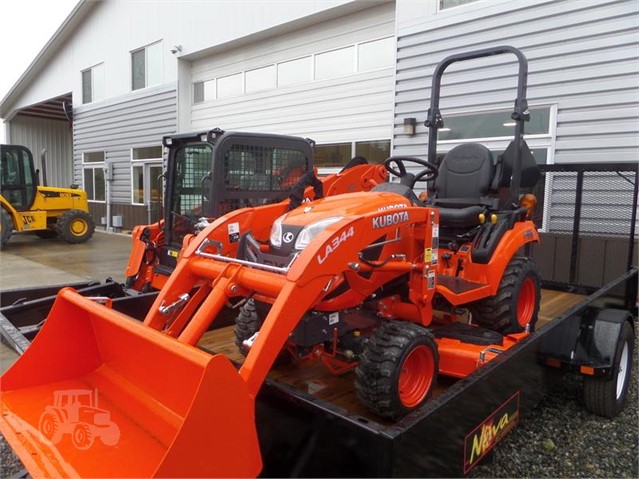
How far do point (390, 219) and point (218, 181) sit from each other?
2681 mm

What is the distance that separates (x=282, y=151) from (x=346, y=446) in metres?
4.06

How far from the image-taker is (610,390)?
11.0 ft

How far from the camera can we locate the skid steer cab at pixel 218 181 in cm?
507

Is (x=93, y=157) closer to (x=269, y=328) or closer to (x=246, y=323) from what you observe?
(x=246, y=323)

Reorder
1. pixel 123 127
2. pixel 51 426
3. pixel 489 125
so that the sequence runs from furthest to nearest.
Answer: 1. pixel 123 127
2. pixel 489 125
3. pixel 51 426

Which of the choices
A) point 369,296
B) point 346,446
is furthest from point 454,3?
point 346,446

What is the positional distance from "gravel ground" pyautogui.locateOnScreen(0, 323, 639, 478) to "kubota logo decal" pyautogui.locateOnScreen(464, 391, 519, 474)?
37 centimetres

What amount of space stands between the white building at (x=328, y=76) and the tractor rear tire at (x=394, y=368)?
5.07m

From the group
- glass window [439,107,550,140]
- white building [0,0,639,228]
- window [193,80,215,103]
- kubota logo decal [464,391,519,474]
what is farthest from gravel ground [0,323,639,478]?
window [193,80,215,103]

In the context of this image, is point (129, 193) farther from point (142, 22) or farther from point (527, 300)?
point (527, 300)

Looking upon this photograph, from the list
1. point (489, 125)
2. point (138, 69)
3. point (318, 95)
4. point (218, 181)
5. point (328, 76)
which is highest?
point (138, 69)

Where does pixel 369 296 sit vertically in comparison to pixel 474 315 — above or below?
above

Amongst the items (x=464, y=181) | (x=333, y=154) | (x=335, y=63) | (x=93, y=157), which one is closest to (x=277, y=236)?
(x=464, y=181)

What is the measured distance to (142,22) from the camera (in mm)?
13977
